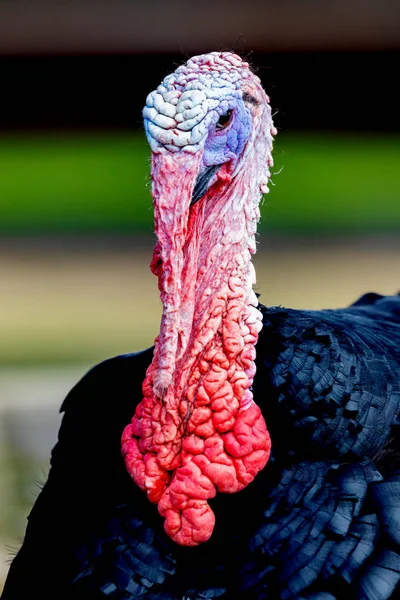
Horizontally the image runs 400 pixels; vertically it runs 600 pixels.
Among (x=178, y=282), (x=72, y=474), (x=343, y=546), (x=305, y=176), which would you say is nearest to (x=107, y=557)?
(x=72, y=474)

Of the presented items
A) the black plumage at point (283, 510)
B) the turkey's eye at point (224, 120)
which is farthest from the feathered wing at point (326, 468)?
the turkey's eye at point (224, 120)

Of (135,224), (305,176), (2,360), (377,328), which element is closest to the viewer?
(377,328)

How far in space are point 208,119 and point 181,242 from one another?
24cm

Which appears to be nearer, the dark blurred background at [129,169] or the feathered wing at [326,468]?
the feathered wing at [326,468]

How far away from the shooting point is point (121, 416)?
1.79 m

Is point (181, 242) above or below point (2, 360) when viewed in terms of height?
above

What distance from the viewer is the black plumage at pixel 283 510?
1.48m

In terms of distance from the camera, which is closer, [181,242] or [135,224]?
[181,242]

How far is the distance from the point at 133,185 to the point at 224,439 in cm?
414

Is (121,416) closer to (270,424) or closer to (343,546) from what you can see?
(270,424)

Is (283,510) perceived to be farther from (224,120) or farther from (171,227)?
(224,120)

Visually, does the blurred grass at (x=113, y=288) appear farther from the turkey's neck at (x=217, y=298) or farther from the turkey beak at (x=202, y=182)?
the turkey beak at (x=202, y=182)

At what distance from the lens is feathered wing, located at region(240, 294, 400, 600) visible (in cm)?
147

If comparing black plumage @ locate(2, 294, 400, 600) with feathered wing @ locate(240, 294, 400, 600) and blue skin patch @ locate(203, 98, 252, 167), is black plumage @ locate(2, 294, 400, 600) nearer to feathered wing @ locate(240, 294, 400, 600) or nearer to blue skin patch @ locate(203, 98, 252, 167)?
feathered wing @ locate(240, 294, 400, 600)
